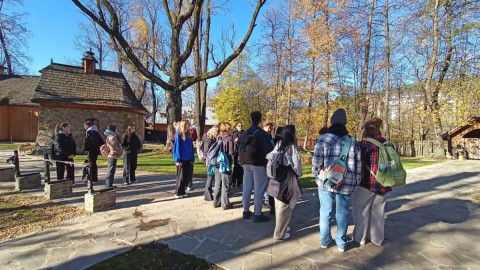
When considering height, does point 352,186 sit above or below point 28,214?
above

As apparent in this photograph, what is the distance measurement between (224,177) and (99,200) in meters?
2.52

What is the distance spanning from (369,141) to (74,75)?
25185 mm

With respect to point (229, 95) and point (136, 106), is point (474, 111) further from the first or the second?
point (229, 95)

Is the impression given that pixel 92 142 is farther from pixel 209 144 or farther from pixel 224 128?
pixel 224 128

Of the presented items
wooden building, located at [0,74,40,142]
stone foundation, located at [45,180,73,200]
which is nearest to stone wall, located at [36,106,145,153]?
wooden building, located at [0,74,40,142]

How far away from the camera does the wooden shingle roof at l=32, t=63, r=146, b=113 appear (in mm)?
21500

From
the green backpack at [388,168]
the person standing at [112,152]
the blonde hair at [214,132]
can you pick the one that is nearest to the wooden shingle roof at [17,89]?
the person standing at [112,152]

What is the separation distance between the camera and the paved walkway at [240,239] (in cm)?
383

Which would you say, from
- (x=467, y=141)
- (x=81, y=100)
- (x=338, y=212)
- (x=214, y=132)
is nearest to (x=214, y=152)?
(x=214, y=132)

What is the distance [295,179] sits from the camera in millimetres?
4371

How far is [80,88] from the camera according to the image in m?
23.0

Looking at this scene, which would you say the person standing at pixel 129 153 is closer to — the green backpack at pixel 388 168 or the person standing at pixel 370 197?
the person standing at pixel 370 197

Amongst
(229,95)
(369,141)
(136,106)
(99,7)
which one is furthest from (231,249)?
(229,95)

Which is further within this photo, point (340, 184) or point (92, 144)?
point (92, 144)
